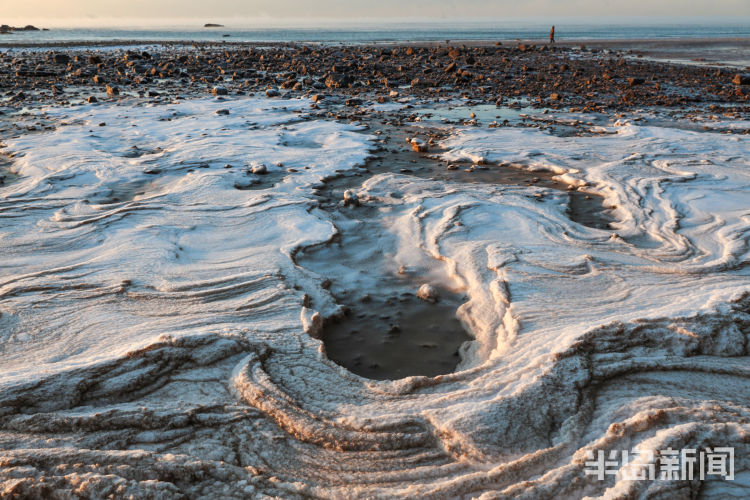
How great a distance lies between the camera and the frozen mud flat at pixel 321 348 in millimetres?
2242

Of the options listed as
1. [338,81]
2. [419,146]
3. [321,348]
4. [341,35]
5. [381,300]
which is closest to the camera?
[321,348]

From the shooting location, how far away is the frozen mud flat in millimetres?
2242

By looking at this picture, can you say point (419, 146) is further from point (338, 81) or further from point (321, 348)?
point (338, 81)

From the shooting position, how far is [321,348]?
3160mm

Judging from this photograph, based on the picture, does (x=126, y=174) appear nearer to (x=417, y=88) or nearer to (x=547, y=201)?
(x=547, y=201)

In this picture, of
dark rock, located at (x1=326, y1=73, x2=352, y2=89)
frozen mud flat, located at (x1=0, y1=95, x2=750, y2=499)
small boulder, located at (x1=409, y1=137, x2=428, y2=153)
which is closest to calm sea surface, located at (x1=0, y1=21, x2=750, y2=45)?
dark rock, located at (x1=326, y1=73, x2=352, y2=89)

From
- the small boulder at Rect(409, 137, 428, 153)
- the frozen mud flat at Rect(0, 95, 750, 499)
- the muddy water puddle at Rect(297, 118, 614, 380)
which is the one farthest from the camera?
the small boulder at Rect(409, 137, 428, 153)

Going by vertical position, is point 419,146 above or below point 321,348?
above

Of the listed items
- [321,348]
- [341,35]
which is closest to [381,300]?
[321,348]

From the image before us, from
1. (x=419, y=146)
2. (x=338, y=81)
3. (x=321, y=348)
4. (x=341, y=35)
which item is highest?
(x=341, y=35)

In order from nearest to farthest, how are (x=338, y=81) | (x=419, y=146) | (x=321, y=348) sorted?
(x=321, y=348)
(x=419, y=146)
(x=338, y=81)

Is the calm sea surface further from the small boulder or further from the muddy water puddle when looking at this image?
the muddy water puddle

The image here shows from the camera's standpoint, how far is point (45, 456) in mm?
2193

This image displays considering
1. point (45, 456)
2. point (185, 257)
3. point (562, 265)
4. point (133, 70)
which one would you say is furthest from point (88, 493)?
point (133, 70)
